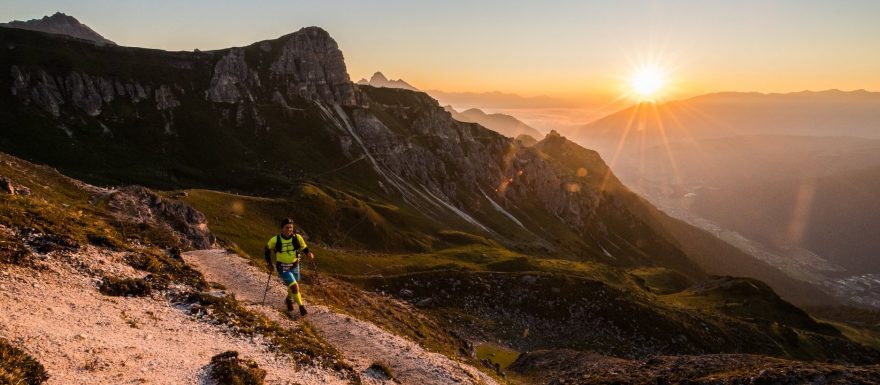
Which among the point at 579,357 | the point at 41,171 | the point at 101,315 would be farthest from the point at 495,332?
the point at 41,171

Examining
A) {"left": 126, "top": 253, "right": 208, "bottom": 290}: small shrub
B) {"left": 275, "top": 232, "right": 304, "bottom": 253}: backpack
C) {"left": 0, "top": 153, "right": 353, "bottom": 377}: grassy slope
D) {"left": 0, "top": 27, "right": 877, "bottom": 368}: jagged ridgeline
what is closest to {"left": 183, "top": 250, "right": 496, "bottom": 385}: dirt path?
{"left": 0, "top": 153, "right": 353, "bottom": 377}: grassy slope

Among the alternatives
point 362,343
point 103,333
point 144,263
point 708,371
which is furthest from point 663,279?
point 103,333

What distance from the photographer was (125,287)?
22.4 m

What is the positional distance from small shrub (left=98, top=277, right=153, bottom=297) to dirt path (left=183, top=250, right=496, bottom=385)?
530 cm

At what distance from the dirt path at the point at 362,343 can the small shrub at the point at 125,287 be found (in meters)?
5.30

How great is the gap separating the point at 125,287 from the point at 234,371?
930cm

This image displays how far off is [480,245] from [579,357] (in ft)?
341

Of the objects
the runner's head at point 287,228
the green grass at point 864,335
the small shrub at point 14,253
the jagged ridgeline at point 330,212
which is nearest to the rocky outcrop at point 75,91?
the jagged ridgeline at point 330,212

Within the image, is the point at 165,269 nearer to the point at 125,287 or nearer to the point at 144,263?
the point at 144,263

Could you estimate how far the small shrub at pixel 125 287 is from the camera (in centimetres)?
2178

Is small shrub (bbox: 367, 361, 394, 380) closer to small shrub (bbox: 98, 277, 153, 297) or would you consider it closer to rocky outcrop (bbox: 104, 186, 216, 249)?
small shrub (bbox: 98, 277, 153, 297)

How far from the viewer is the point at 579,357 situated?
44688mm

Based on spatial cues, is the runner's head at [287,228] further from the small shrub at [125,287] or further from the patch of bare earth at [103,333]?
the small shrub at [125,287]

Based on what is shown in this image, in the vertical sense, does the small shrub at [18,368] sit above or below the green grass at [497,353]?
above
